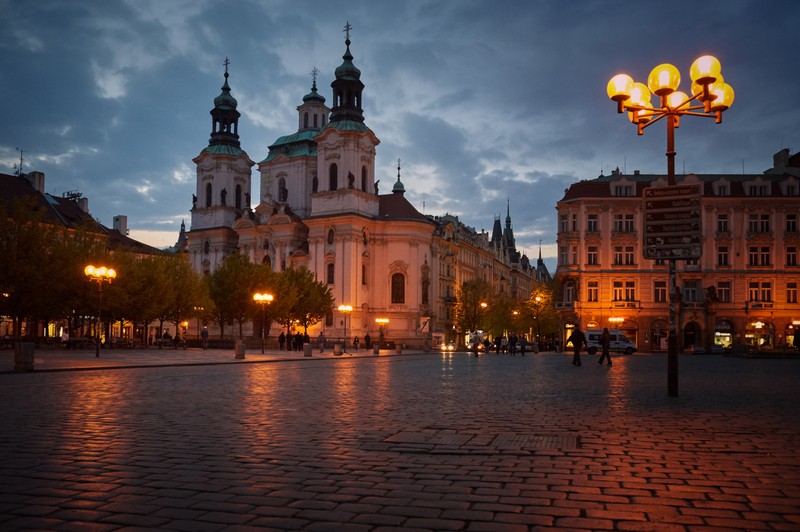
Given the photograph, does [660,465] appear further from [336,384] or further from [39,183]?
[39,183]

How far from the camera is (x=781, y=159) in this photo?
77.2 meters

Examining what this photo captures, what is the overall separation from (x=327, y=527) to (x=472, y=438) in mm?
4397

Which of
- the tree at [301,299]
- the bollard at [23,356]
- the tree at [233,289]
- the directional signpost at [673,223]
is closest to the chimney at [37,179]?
the tree at [233,289]

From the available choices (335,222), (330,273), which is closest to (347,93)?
(335,222)

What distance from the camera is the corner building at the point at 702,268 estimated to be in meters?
67.0

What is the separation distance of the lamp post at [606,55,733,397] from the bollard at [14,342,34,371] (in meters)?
19.1

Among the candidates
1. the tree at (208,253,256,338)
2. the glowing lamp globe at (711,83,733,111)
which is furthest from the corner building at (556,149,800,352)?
the glowing lamp globe at (711,83,733,111)

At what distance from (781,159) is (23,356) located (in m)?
74.8

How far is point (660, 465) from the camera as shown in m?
7.42

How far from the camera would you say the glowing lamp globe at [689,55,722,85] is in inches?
603

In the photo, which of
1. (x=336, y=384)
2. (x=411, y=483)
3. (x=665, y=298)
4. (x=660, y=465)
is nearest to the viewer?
(x=411, y=483)

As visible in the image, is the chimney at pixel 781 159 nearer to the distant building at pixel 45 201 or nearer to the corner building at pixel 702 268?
the corner building at pixel 702 268

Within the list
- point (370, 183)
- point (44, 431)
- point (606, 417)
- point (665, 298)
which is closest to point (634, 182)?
point (665, 298)

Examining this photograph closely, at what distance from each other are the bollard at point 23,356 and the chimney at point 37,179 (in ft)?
201
